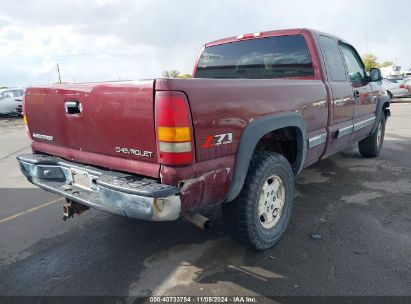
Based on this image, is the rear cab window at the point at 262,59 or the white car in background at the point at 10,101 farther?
the white car in background at the point at 10,101

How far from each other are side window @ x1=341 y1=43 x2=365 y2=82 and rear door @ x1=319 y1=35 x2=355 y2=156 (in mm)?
272

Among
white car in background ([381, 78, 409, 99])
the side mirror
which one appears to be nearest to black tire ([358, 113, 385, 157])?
the side mirror

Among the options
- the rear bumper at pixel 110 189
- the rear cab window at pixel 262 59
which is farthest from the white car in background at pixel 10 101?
the rear bumper at pixel 110 189

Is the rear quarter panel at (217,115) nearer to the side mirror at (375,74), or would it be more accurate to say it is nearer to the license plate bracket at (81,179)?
the license plate bracket at (81,179)

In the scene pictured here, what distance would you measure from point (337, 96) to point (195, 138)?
96.3 inches

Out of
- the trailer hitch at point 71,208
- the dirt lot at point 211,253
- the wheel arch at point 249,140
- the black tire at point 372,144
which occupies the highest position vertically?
the wheel arch at point 249,140

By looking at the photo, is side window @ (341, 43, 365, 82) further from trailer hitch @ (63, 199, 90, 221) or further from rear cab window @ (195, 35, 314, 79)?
trailer hitch @ (63, 199, 90, 221)

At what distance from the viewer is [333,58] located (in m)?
4.28

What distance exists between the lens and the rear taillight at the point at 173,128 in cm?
220

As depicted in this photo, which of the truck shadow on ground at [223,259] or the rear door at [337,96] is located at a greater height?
the rear door at [337,96]

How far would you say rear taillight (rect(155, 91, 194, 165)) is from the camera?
86.6 inches

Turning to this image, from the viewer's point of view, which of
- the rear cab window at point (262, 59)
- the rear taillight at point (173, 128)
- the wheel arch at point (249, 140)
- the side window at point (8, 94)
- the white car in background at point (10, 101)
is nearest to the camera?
the rear taillight at point (173, 128)

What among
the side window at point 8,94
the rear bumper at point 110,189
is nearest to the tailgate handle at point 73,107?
the rear bumper at point 110,189

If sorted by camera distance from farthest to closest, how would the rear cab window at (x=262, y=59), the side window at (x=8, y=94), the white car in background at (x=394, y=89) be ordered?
the white car in background at (x=394, y=89), the side window at (x=8, y=94), the rear cab window at (x=262, y=59)
